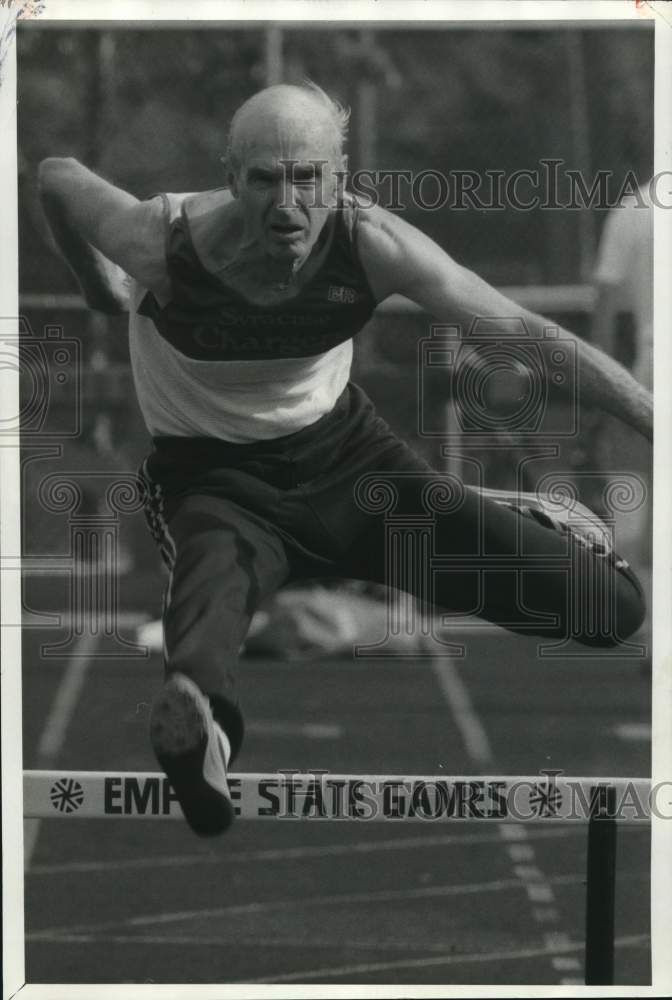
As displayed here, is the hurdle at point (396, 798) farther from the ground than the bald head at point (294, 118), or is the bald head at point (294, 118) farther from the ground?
the bald head at point (294, 118)

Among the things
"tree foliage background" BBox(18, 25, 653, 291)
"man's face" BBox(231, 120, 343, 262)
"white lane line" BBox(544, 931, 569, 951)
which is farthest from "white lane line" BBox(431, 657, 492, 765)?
"man's face" BBox(231, 120, 343, 262)

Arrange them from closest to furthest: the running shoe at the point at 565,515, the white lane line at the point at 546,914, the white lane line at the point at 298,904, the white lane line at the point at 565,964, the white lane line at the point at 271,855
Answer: the running shoe at the point at 565,515
the white lane line at the point at 565,964
the white lane line at the point at 271,855
the white lane line at the point at 298,904
the white lane line at the point at 546,914

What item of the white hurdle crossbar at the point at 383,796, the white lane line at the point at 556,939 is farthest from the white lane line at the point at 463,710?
the white lane line at the point at 556,939

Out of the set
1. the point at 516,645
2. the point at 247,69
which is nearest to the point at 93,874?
the point at 516,645

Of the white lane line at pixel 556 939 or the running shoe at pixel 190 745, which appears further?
the white lane line at pixel 556 939

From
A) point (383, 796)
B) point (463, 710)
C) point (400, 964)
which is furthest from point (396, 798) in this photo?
point (400, 964)

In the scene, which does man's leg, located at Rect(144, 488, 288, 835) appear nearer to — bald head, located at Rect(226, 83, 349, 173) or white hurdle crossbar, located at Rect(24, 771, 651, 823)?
white hurdle crossbar, located at Rect(24, 771, 651, 823)

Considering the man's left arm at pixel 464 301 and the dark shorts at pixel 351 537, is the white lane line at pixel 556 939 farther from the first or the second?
the man's left arm at pixel 464 301

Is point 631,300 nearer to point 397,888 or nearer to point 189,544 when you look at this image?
point 189,544

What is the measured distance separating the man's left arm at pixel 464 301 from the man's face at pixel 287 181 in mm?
113

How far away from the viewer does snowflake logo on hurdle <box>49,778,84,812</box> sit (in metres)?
3.42

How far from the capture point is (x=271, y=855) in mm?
4090

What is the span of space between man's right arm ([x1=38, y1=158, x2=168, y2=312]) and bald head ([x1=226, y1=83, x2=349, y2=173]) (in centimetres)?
28

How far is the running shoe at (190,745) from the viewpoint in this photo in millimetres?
3334
